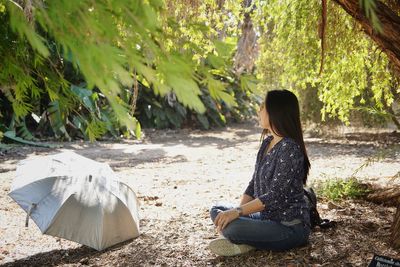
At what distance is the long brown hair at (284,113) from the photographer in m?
3.23

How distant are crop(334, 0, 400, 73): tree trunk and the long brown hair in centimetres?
70

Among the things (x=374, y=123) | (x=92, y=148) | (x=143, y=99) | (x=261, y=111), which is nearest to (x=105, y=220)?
(x=261, y=111)

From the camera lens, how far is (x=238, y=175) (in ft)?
25.4

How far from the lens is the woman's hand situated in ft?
10.6

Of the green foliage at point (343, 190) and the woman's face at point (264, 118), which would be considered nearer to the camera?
the woman's face at point (264, 118)

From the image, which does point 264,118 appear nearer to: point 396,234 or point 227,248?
point 227,248

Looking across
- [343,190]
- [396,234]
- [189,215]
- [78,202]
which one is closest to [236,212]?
[396,234]

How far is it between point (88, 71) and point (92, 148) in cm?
1028

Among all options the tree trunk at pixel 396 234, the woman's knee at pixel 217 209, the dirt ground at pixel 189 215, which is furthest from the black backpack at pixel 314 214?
the woman's knee at pixel 217 209

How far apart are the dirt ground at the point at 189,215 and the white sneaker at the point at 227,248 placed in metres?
0.07

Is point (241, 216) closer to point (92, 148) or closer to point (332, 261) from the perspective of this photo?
point (332, 261)

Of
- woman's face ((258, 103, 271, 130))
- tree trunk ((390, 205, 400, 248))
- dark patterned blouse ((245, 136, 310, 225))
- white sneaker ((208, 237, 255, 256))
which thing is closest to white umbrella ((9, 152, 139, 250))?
white sneaker ((208, 237, 255, 256))

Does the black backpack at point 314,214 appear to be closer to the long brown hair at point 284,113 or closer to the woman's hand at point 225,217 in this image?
the long brown hair at point 284,113

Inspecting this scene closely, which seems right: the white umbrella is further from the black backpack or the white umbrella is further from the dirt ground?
the black backpack
